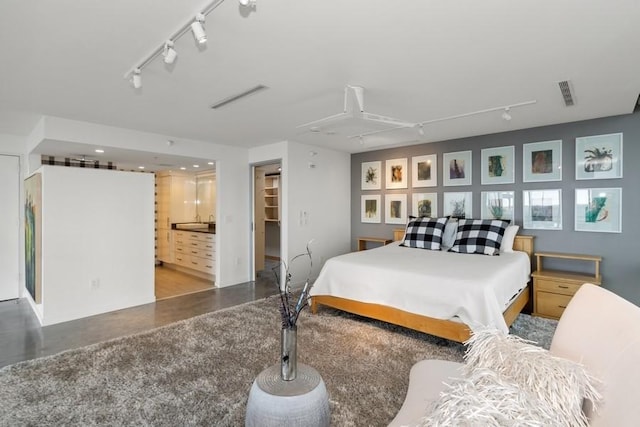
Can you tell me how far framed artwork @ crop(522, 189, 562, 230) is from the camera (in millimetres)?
4184

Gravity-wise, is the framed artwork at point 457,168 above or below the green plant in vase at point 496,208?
above

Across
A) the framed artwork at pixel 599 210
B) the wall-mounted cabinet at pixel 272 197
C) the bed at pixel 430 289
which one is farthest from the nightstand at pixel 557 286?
the wall-mounted cabinet at pixel 272 197

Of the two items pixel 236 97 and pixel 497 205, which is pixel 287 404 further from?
pixel 497 205

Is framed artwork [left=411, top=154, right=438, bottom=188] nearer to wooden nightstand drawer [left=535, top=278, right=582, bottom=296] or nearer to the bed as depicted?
the bed

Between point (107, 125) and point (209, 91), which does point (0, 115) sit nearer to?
point (107, 125)

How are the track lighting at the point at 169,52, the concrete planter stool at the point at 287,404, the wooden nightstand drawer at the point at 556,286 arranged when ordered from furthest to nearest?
the wooden nightstand drawer at the point at 556,286 → the track lighting at the point at 169,52 → the concrete planter stool at the point at 287,404

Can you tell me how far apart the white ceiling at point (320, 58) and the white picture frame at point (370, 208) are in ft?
7.99

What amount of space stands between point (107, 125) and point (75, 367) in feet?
9.33

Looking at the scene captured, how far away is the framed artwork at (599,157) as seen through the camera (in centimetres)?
378

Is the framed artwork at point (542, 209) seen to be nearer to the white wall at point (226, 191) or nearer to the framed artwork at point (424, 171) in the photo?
the framed artwork at point (424, 171)

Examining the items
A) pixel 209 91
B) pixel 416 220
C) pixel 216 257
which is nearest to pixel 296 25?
pixel 209 91

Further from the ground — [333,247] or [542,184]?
[542,184]

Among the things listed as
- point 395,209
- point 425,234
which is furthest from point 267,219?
point 425,234

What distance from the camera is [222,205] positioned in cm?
534
